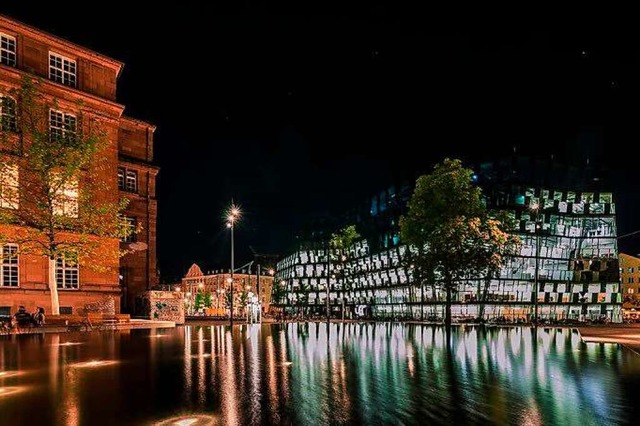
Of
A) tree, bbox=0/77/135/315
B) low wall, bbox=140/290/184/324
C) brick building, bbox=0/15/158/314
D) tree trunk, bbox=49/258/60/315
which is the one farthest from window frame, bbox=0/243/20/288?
low wall, bbox=140/290/184/324

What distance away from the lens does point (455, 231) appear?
41375mm

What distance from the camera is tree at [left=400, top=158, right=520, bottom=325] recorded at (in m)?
41.8

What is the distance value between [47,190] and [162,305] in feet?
65.4

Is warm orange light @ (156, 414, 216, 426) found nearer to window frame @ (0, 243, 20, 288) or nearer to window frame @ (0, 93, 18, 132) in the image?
window frame @ (0, 243, 20, 288)

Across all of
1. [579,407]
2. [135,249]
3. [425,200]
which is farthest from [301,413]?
[135,249]

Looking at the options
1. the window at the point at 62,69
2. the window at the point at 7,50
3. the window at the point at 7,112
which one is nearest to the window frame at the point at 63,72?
the window at the point at 62,69

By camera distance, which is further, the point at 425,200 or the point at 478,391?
the point at 425,200

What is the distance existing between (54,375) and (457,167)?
36002 mm

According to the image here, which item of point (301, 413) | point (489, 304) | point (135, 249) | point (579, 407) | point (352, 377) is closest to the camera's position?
point (301, 413)

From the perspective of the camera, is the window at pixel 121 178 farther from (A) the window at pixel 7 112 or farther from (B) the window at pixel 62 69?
(A) the window at pixel 7 112

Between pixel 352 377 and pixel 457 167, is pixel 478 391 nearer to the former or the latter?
pixel 352 377

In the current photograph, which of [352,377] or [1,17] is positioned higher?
[1,17]

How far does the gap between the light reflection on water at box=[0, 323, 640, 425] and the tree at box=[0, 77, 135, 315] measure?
1793cm

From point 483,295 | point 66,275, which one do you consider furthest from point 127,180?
point 483,295
